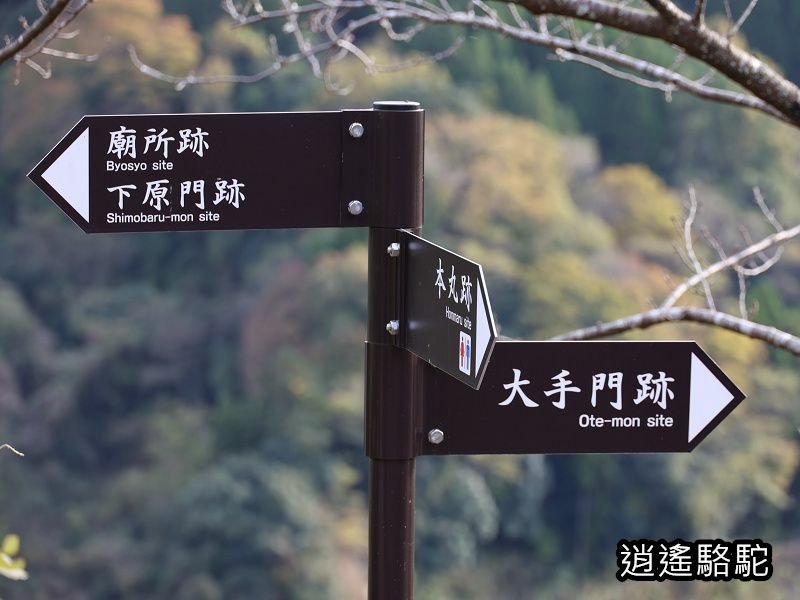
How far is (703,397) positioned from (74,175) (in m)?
0.86

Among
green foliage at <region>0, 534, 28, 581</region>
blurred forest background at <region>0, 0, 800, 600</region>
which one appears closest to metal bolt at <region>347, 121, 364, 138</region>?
green foliage at <region>0, 534, 28, 581</region>

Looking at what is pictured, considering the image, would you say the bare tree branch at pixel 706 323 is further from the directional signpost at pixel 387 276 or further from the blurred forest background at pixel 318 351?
the blurred forest background at pixel 318 351

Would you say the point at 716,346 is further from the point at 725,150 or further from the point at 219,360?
the point at 219,360

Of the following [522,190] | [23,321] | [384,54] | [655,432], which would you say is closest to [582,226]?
[522,190]

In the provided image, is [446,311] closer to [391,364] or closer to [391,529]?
[391,364]

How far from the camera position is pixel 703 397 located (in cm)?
178

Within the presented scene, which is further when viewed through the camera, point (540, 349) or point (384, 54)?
point (384, 54)

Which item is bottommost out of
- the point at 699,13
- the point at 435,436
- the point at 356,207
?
the point at 435,436

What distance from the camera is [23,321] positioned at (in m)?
21.2

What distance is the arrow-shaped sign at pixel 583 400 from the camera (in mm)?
1767

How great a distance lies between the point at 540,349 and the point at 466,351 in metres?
0.21

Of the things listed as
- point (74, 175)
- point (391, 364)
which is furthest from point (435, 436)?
point (74, 175)

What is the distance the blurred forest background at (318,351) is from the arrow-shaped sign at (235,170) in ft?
56.8

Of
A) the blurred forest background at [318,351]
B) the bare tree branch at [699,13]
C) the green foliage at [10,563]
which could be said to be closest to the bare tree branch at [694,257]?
the bare tree branch at [699,13]
